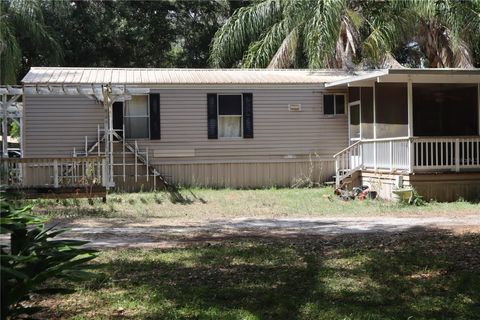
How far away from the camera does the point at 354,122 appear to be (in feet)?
60.0

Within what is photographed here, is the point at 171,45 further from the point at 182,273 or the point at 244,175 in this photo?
the point at 182,273

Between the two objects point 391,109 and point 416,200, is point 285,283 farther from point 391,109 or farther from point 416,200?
point 391,109

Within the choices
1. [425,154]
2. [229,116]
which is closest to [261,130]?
[229,116]

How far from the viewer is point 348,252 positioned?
7695mm

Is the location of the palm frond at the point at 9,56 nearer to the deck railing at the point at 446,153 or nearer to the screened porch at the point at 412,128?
the screened porch at the point at 412,128

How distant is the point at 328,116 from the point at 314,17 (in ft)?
14.7

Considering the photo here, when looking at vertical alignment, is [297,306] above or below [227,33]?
below

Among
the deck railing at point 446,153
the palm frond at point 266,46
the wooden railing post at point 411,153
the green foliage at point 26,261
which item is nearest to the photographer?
the green foliage at point 26,261

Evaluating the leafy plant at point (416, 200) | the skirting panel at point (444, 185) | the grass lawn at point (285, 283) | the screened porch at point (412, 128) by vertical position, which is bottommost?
the grass lawn at point (285, 283)

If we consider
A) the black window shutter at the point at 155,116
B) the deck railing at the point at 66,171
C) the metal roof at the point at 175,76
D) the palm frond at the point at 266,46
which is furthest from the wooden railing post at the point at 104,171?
the palm frond at the point at 266,46

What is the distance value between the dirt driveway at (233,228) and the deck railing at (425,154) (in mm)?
2878

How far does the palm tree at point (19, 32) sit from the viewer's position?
20.3 m

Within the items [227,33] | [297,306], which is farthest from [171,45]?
[297,306]

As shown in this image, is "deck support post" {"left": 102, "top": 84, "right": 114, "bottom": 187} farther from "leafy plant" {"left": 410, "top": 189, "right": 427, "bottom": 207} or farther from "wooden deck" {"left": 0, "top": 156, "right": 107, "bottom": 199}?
"leafy plant" {"left": 410, "top": 189, "right": 427, "bottom": 207}
